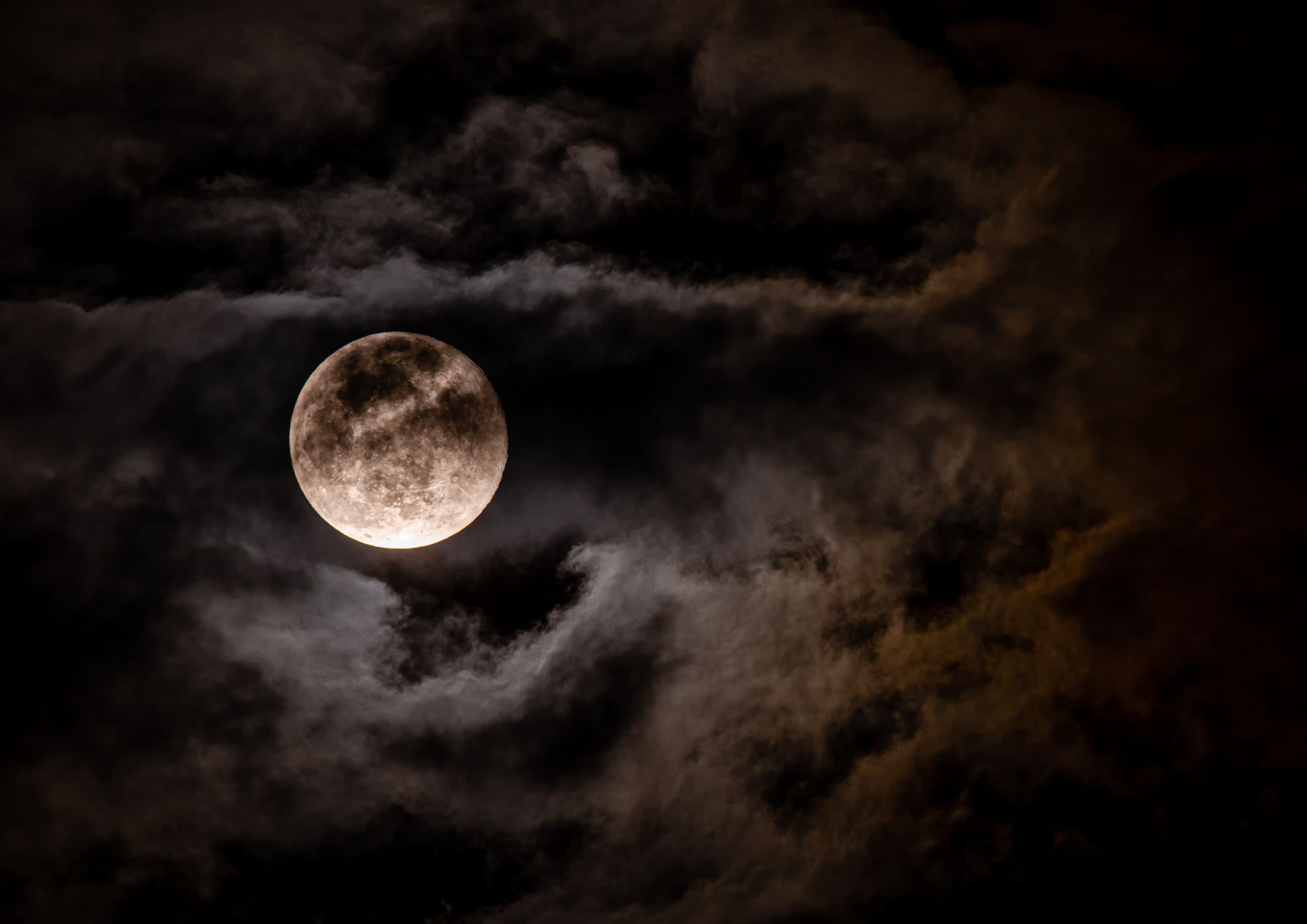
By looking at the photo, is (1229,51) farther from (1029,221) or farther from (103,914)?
(103,914)

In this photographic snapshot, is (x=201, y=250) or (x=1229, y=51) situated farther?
(x=201, y=250)

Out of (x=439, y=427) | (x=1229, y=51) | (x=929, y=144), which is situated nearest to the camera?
(x=439, y=427)

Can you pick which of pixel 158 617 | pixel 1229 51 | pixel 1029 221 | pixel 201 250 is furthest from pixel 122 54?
pixel 1229 51

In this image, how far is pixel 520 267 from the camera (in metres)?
3.36

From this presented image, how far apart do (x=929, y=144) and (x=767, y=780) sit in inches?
134

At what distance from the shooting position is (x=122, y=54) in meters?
3.19

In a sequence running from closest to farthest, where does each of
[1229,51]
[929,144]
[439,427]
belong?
[439,427] → [1229,51] → [929,144]

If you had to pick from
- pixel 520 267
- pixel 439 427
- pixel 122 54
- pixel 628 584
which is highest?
pixel 122 54

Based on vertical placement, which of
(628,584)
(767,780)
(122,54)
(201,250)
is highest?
(122,54)

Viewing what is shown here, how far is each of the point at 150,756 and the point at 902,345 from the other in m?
4.45

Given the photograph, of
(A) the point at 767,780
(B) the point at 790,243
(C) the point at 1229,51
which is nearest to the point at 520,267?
(B) the point at 790,243

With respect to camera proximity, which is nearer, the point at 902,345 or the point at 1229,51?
the point at 1229,51

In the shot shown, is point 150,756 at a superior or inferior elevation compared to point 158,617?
inferior

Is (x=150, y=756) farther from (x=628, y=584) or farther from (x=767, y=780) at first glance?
(x=767, y=780)
